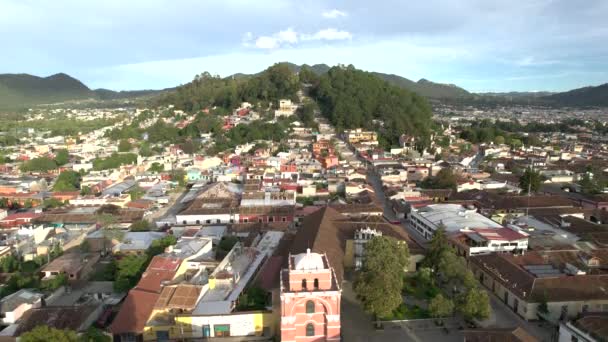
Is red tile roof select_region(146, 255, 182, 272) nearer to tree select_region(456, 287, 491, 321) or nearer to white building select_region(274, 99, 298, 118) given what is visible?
tree select_region(456, 287, 491, 321)

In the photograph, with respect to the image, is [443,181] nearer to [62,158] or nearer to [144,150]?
[144,150]

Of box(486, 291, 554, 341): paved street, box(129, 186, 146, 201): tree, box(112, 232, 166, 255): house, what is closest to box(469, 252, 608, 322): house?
box(486, 291, 554, 341): paved street

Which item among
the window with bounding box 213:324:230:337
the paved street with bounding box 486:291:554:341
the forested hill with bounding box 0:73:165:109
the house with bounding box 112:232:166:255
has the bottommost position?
the paved street with bounding box 486:291:554:341

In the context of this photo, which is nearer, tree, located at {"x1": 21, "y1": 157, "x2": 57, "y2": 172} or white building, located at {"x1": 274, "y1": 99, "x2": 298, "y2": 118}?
tree, located at {"x1": 21, "y1": 157, "x2": 57, "y2": 172}

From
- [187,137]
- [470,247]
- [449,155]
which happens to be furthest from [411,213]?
[187,137]

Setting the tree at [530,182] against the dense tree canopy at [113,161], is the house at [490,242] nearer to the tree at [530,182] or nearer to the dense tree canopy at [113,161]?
the tree at [530,182]

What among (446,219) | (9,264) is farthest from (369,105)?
(9,264)

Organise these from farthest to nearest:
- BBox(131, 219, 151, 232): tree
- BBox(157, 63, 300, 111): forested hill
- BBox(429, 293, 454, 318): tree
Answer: BBox(157, 63, 300, 111): forested hill
BBox(131, 219, 151, 232): tree
BBox(429, 293, 454, 318): tree

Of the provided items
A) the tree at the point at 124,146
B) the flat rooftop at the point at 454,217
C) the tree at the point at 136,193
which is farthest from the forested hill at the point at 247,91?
the flat rooftop at the point at 454,217
